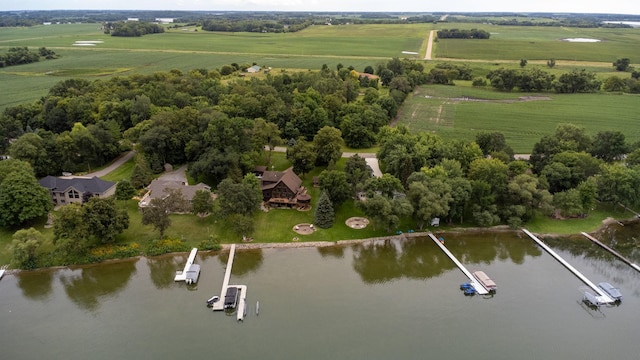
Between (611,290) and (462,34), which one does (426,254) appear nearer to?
(611,290)

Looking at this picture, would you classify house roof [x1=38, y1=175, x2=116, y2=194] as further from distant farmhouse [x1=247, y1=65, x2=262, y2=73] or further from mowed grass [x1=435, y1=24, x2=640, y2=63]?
mowed grass [x1=435, y1=24, x2=640, y2=63]

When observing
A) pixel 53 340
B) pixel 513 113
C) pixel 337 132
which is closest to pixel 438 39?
pixel 513 113

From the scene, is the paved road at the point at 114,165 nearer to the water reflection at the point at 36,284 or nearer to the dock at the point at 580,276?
the water reflection at the point at 36,284

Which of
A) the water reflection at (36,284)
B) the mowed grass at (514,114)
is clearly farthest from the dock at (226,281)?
the mowed grass at (514,114)

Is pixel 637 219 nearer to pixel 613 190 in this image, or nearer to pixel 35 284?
pixel 613 190

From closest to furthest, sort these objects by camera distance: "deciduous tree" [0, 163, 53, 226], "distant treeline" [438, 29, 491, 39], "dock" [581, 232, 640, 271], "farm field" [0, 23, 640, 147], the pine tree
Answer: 1. "dock" [581, 232, 640, 271]
2. "deciduous tree" [0, 163, 53, 226]
3. the pine tree
4. "farm field" [0, 23, 640, 147]
5. "distant treeline" [438, 29, 491, 39]

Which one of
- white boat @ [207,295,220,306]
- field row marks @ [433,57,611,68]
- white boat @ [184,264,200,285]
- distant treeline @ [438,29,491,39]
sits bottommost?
white boat @ [207,295,220,306]

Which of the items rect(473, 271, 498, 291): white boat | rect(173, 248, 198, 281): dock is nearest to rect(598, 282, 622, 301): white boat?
rect(473, 271, 498, 291): white boat
